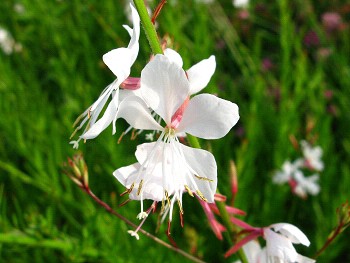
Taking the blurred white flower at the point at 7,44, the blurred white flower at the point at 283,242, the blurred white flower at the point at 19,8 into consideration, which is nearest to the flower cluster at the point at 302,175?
the blurred white flower at the point at 283,242

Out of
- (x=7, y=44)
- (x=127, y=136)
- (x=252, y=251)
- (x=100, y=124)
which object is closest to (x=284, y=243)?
(x=252, y=251)

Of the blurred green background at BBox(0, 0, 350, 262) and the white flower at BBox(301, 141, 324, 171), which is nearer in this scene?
the blurred green background at BBox(0, 0, 350, 262)

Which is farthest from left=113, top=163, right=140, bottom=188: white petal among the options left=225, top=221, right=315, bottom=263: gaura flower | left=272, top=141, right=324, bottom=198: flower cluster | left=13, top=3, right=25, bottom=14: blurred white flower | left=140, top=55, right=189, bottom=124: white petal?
left=13, top=3, right=25, bottom=14: blurred white flower

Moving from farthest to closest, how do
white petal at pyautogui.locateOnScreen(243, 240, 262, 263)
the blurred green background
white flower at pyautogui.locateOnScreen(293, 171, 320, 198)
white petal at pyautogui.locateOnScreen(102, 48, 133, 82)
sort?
white flower at pyautogui.locateOnScreen(293, 171, 320, 198)
the blurred green background
white petal at pyautogui.locateOnScreen(243, 240, 262, 263)
white petal at pyautogui.locateOnScreen(102, 48, 133, 82)

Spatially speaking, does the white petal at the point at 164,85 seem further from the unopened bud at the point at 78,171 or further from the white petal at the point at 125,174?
the unopened bud at the point at 78,171

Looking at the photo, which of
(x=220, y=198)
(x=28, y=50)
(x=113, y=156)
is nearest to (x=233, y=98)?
(x=113, y=156)

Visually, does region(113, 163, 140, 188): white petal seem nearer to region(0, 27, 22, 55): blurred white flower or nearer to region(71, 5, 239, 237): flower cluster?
region(71, 5, 239, 237): flower cluster

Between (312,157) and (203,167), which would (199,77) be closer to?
(203,167)

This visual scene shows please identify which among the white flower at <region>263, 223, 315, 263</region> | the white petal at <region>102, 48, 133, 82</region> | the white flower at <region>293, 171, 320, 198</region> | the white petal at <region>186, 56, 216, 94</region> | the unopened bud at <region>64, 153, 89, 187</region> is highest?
the white petal at <region>102, 48, 133, 82</region>
